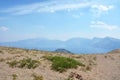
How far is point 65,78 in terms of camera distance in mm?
26828

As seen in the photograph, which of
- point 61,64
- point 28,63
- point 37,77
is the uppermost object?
point 28,63

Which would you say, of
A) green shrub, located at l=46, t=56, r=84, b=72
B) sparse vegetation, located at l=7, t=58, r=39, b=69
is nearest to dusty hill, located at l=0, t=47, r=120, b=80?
sparse vegetation, located at l=7, t=58, r=39, b=69

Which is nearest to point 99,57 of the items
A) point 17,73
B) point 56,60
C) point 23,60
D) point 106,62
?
point 106,62

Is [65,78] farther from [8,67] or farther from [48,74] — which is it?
[8,67]

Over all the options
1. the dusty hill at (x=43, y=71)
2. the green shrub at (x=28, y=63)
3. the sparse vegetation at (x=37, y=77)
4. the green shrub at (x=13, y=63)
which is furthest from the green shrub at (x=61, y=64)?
the green shrub at (x=13, y=63)

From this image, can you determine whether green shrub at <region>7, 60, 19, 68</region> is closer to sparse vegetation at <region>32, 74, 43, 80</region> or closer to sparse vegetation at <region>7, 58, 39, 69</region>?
sparse vegetation at <region>7, 58, 39, 69</region>

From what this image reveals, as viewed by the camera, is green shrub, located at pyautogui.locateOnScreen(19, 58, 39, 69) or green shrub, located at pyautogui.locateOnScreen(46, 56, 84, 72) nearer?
green shrub, located at pyautogui.locateOnScreen(19, 58, 39, 69)

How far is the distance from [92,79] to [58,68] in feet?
12.7

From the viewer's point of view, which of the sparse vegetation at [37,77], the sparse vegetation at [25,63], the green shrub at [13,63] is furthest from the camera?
the green shrub at [13,63]

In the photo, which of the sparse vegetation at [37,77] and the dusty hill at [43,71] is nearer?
the sparse vegetation at [37,77]

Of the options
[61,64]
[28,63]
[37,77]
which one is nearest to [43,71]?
[28,63]

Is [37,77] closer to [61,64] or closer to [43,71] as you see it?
[43,71]

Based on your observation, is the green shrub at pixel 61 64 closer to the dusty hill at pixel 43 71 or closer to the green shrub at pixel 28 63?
the dusty hill at pixel 43 71

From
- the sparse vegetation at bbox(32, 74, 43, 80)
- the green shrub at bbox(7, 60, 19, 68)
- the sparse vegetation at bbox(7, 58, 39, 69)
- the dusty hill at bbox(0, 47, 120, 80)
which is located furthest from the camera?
the green shrub at bbox(7, 60, 19, 68)
